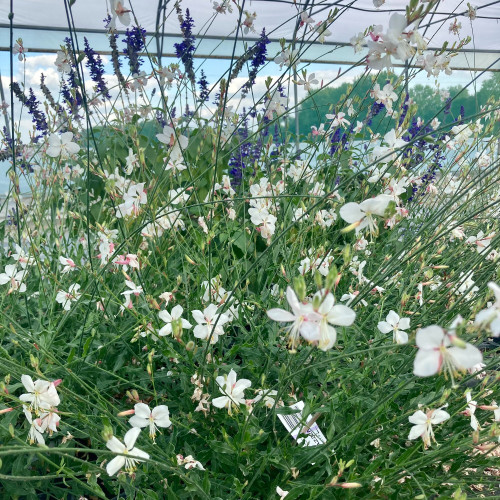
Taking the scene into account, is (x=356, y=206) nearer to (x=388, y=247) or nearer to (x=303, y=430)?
(x=303, y=430)

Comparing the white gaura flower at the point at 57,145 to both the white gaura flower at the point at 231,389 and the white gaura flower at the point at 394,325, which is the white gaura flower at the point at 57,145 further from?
the white gaura flower at the point at 394,325

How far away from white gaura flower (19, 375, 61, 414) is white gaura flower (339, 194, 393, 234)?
0.51m

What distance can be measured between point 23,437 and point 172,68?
1.03m

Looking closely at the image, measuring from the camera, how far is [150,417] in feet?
3.01

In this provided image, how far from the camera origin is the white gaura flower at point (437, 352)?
18.6 inches

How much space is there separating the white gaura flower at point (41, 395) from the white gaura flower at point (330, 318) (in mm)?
465

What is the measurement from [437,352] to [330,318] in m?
0.12

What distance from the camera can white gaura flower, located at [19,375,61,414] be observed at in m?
0.80

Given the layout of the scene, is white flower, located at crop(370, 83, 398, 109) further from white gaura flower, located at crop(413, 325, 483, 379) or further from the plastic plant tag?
white gaura flower, located at crop(413, 325, 483, 379)

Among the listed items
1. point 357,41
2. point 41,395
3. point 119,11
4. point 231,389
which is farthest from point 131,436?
point 357,41

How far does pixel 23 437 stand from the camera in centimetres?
114

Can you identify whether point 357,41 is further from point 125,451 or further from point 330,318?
point 125,451

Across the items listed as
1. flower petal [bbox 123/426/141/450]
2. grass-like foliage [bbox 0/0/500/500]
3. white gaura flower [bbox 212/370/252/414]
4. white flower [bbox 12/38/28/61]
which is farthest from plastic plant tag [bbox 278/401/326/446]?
white flower [bbox 12/38/28/61]

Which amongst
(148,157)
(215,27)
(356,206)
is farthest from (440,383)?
(215,27)
